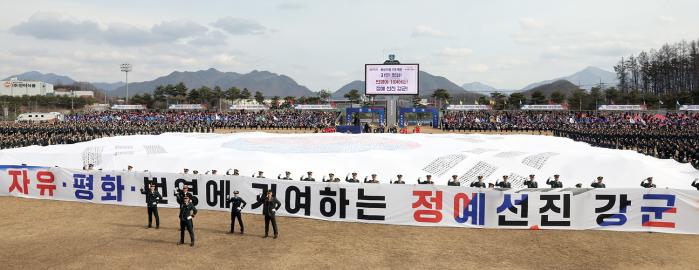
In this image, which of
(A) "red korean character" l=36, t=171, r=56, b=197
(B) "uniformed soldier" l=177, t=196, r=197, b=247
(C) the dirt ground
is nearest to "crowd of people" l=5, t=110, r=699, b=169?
(C) the dirt ground

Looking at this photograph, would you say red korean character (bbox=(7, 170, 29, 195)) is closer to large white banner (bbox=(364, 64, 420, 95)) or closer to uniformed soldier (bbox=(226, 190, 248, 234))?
uniformed soldier (bbox=(226, 190, 248, 234))

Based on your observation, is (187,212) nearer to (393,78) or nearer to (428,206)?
(428,206)

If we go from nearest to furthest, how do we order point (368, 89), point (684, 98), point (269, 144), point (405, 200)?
point (405, 200) < point (269, 144) < point (368, 89) < point (684, 98)

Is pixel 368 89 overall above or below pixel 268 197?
above

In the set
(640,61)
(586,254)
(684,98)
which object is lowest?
(586,254)

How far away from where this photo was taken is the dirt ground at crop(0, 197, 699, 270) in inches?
562

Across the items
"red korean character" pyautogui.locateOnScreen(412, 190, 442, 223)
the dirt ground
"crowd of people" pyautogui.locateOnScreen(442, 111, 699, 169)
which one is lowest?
the dirt ground

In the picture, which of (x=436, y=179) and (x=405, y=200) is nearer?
(x=405, y=200)

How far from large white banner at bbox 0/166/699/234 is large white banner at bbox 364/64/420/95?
4606cm

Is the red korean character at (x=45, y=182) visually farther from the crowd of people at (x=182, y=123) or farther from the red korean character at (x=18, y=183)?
the crowd of people at (x=182, y=123)

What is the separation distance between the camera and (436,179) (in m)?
25.1

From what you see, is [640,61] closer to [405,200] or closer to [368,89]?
[368,89]

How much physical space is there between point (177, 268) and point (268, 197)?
13.3 ft

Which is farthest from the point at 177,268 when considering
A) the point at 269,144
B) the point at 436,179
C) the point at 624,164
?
the point at 624,164
